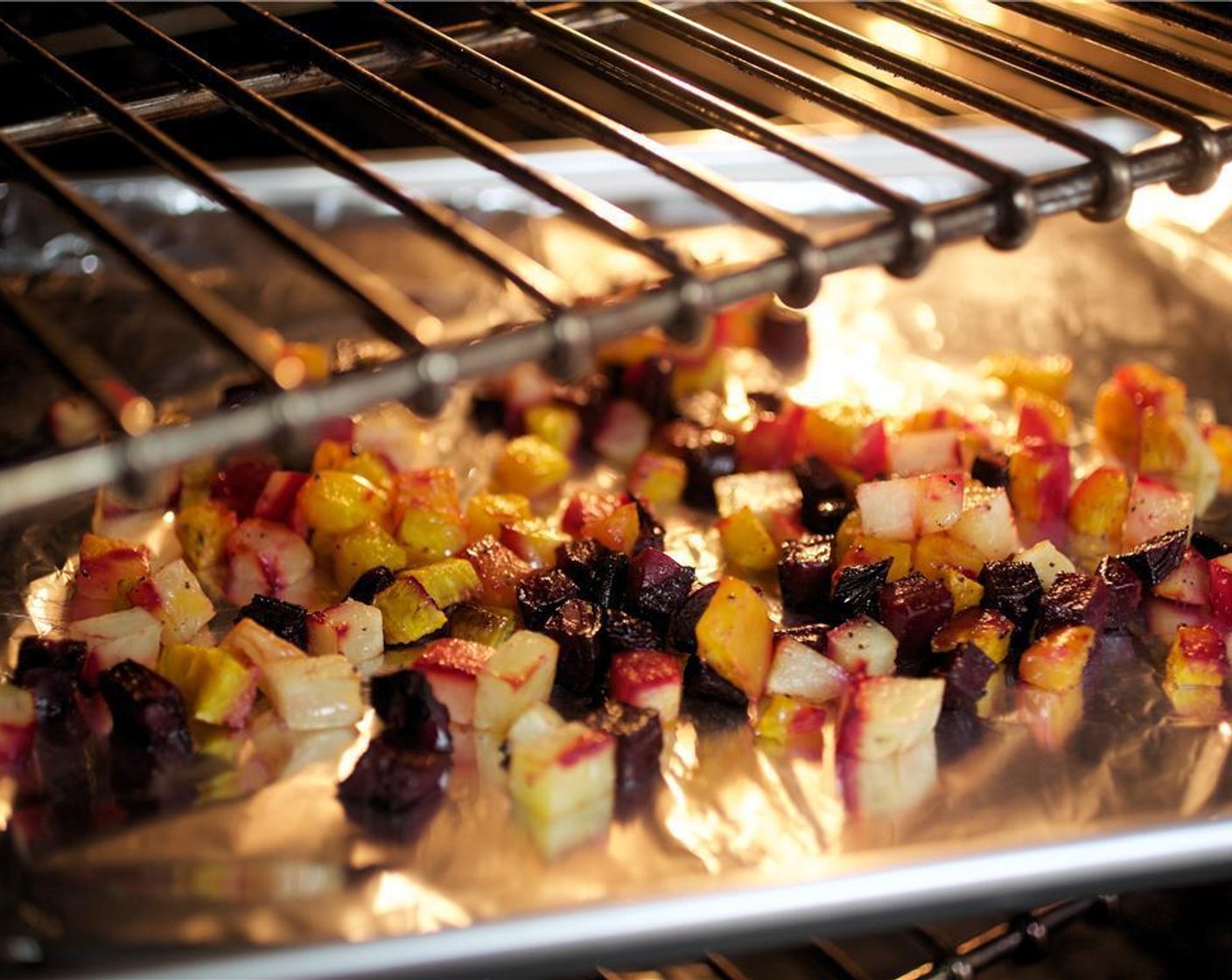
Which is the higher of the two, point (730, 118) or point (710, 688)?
point (730, 118)

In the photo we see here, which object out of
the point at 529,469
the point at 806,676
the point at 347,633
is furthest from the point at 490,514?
the point at 806,676

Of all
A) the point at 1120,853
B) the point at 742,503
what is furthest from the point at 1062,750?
the point at 742,503

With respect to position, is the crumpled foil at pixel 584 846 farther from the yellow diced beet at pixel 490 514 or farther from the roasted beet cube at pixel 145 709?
the yellow diced beet at pixel 490 514

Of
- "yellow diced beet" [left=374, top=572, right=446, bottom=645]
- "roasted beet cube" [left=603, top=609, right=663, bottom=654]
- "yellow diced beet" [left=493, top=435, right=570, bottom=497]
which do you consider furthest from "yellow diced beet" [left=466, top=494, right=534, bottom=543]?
"roasted beet cube" [left=603, top=609, right=663, bottom=654]

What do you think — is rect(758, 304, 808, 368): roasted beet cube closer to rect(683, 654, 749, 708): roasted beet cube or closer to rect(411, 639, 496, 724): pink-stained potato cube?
rect(683, 654, 749, 708): roasted beet cube

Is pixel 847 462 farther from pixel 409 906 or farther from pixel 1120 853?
pixel 409 906

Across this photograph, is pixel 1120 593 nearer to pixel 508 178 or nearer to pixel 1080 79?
pixel 1080 79

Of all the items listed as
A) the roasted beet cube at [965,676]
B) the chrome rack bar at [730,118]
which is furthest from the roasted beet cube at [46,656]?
the roasted beet cube at [965,676]

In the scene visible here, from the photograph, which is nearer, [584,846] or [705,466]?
[584,846]
